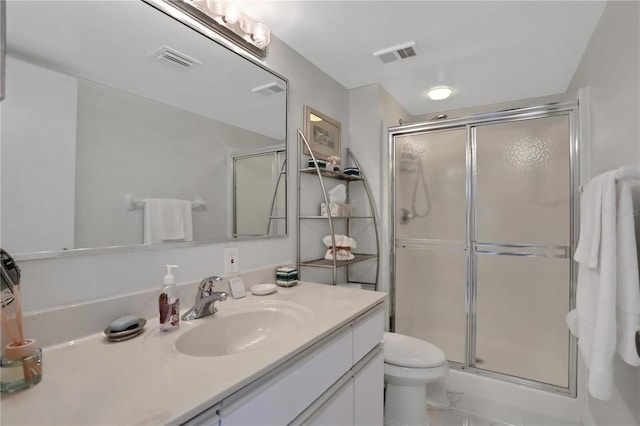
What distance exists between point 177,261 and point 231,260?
0.88 feet

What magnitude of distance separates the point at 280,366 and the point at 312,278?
3.62ft

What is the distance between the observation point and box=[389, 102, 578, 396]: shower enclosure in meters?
1.93

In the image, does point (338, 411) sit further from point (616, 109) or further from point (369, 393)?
point (616, 109)

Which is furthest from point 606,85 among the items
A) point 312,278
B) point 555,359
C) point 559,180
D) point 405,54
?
point 312,278

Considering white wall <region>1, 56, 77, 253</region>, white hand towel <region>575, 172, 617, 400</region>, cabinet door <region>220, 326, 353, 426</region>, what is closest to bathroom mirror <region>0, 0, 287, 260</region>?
white wall <region>1, 56, 77, 253</region>

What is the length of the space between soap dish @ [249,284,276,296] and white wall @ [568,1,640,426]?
146 centimetres

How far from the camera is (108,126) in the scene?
0.98 m

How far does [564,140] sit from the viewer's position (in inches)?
75.1

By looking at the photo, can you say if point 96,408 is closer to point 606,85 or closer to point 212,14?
point 212,14

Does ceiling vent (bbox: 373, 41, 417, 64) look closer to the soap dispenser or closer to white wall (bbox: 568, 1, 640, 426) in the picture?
white wall (bbox: 568, 1, 640, 426)

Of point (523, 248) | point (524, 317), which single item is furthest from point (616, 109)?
point (524, 317)

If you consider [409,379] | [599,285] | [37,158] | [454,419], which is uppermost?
[37,158]

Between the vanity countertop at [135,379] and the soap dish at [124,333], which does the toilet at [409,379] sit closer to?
the vanity countertop at [135,379]

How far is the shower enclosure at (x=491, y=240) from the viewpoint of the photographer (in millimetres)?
1930
